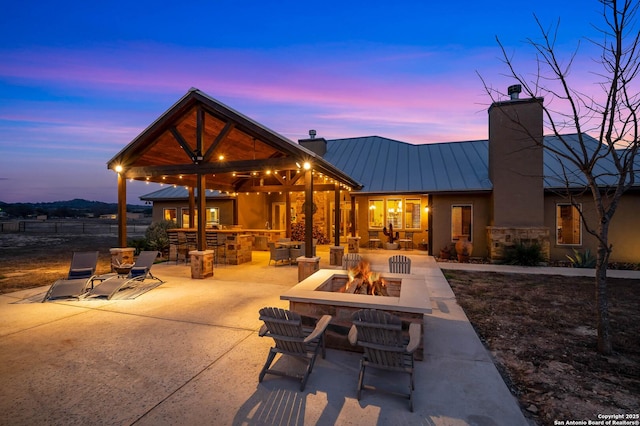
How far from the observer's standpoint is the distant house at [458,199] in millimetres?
11398

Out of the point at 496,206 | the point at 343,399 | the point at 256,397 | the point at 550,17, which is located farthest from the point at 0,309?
the point at 496,206

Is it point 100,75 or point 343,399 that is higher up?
point 100,75

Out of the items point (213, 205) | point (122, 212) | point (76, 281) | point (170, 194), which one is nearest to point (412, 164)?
point (213, 205)

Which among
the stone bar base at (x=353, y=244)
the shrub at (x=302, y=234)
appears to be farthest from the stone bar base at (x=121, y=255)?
the shrub at (x=302, y=234)

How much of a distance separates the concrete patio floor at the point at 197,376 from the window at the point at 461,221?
8.43 meters

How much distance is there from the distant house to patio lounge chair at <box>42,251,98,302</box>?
7656 millimetres

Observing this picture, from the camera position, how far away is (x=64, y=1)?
1080cm

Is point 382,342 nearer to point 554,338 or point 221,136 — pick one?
point 554,338

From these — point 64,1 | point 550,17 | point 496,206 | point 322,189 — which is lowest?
point 496,206

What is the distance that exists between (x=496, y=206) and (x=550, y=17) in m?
8.72

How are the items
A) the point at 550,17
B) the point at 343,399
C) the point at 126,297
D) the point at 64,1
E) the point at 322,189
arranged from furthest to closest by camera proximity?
1. the point at 322,189
2. the point at 64,1
3. the point at 126,297
4. the point at 550,17
5. the point at 343,399

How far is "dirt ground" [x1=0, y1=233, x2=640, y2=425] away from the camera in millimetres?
2968

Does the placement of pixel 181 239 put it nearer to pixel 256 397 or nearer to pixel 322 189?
pixel 322 189

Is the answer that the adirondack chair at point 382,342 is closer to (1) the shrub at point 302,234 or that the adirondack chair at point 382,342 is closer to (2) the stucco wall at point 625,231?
(2) the stucco wall at point 625,231
